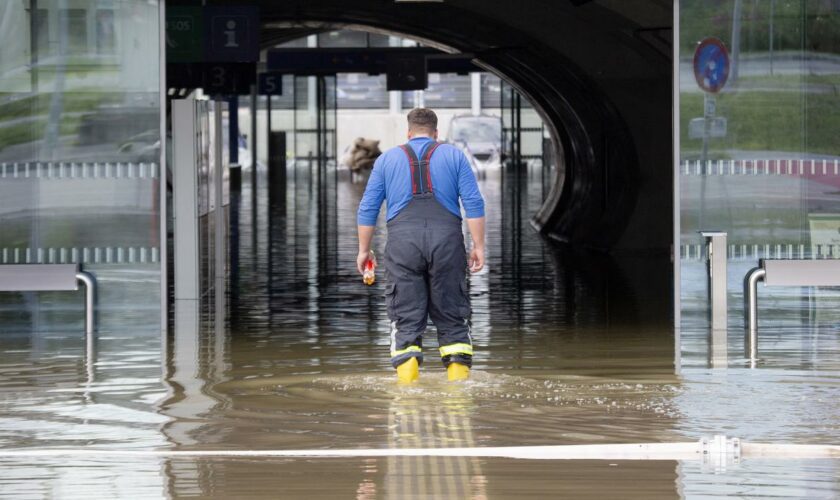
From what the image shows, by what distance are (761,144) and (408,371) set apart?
4515 mm

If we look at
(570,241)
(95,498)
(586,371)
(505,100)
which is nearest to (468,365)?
(586,371)

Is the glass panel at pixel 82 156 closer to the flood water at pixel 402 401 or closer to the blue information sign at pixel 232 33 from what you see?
the flood water at pixel 402 401

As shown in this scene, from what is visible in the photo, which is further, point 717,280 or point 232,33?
point 232,33

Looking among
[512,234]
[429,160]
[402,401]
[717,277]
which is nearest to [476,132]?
[512,234]

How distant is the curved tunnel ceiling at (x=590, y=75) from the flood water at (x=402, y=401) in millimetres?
5486

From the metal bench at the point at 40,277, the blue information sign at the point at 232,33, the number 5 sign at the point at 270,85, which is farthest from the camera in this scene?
the number 5 sign at the point at 270,85

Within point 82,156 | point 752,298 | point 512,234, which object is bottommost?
point 752,298

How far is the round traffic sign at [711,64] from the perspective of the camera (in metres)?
12.7

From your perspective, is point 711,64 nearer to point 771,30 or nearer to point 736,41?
point 736,41

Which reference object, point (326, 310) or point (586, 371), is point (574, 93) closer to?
point (326, 310)

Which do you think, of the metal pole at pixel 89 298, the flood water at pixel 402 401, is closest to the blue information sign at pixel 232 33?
the flood water at pixel 402 401

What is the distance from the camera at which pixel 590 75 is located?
76.4 feet

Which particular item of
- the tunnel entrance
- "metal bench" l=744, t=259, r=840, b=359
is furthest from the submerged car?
"metal bench" l=744, t=259, r=840, b=359

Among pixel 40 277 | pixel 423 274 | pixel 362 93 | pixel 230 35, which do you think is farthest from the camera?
pixel 362 93
